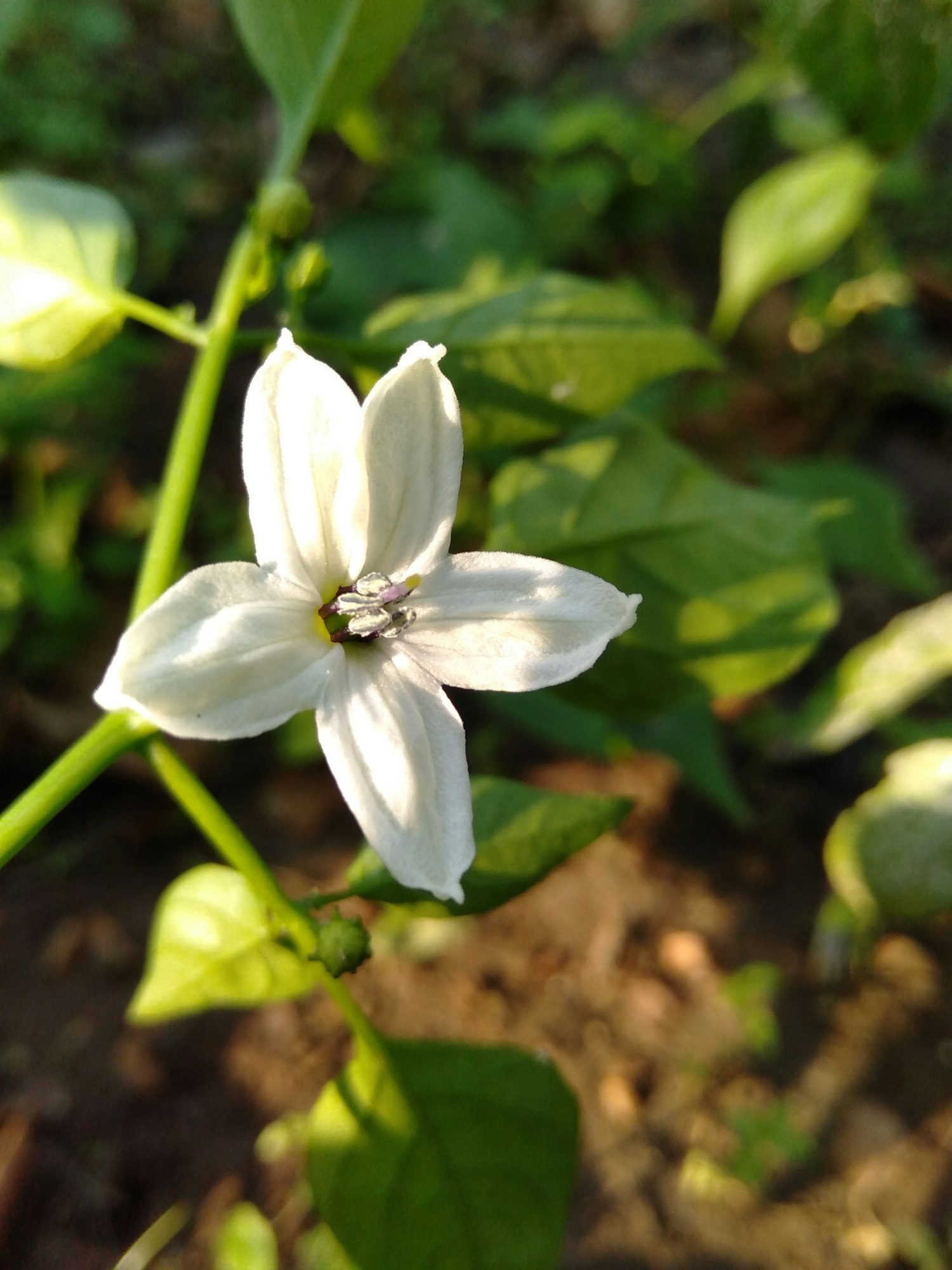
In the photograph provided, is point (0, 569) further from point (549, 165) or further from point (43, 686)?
point (549, 165)

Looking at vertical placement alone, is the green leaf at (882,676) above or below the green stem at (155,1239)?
above

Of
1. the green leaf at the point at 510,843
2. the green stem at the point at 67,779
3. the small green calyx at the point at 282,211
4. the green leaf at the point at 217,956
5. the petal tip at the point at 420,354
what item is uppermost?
the small green calyx at the point at 282,211

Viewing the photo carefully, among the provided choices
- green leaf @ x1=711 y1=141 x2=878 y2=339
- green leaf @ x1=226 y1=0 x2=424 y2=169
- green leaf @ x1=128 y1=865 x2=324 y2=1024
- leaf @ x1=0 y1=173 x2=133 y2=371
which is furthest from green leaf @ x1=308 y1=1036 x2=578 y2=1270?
green leaf @ x1=711 y1=141 x2=878 y2=339

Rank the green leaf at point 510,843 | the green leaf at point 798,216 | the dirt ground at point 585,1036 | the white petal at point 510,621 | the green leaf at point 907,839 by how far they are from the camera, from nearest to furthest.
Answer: the white petal at point 510,621
the green leaf at point 510,843
the green leaf at point 907,839
the dirt ground at point 585,1036
the green leaf at point 798,216

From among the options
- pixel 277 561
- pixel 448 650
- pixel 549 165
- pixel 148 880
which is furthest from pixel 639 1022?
pixel 549 165

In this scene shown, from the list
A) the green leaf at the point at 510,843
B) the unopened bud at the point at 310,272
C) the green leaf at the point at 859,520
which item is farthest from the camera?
the green leaf at the point at 859,520

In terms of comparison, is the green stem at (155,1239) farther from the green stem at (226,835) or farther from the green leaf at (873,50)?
the green leaf at (873,50)

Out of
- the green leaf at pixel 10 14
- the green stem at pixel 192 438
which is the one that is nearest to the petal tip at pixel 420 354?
the green stem at pixel 192 438
